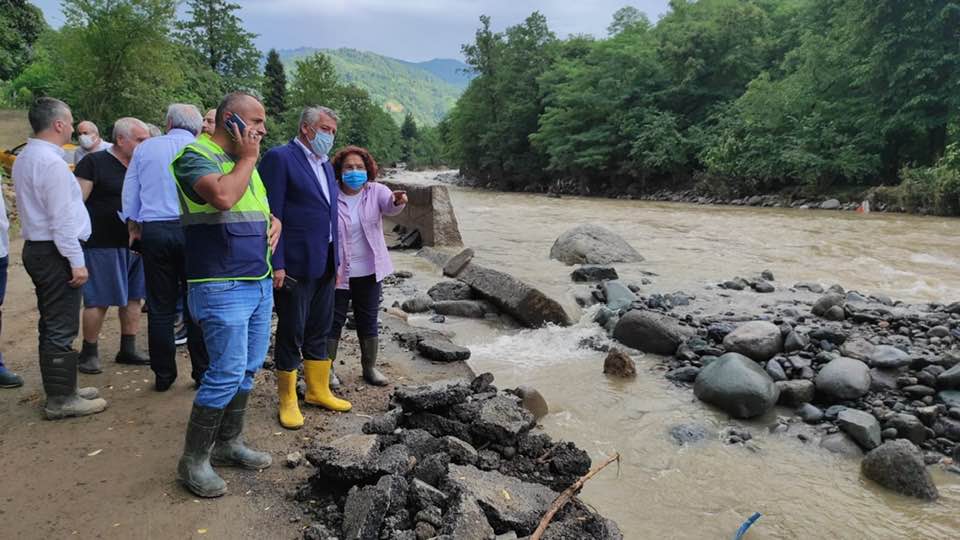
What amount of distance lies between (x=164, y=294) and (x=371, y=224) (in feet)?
5.18

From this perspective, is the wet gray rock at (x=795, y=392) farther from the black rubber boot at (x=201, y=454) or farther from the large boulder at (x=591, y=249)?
the large boulder at (x=591, y=249)

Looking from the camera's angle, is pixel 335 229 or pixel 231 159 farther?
pixel 335 229

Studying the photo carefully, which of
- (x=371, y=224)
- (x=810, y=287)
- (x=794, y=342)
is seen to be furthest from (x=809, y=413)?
(x=810, y=287)

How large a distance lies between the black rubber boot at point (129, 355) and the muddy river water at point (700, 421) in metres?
3.15

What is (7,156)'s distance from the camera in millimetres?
6086

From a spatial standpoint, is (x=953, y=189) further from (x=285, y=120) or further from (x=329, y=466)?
(x=285, y=120)

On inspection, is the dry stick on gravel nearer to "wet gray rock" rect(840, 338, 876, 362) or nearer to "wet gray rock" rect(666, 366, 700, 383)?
"wet gray rock" rect(666, 366, 700, 383)

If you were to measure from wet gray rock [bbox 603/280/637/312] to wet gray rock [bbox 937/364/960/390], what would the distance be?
366 centimetres

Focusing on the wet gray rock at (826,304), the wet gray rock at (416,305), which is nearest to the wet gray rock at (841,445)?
the wet gray rock at (826,304)

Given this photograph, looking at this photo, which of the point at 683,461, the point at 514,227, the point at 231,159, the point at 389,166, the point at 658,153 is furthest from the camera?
the point at 389,166

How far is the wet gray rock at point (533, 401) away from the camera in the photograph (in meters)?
5.00

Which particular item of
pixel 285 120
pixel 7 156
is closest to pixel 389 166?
pixel 285 120

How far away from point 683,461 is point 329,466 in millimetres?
2722

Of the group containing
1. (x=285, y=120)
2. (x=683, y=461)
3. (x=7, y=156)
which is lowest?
(x=683, y=461)
